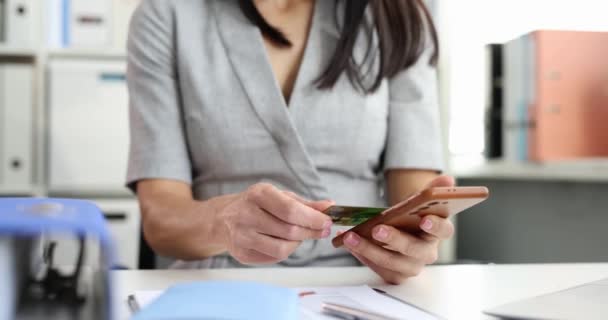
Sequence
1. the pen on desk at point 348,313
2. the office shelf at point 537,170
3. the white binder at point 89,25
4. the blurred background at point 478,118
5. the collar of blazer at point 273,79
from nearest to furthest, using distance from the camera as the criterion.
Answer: the pen on desk at point 348,313, the collar of blazer at point 273,79, the office shelf at point 537,170, the blurred background at point 478,118, the white binder at point 89,25

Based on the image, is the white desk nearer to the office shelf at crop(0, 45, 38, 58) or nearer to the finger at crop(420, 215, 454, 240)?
the finger at crop(420, 215, 454, 240)

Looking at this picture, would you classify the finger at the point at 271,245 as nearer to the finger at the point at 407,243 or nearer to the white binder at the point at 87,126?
the finger at the point at 407,243

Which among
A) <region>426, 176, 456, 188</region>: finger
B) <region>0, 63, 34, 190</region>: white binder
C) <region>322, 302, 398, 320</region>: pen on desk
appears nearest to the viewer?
<region>322, 302, 398, 320</region>: pen on desk

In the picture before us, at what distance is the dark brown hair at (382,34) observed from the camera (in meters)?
1.05

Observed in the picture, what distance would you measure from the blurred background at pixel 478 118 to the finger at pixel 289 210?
50.2 inches

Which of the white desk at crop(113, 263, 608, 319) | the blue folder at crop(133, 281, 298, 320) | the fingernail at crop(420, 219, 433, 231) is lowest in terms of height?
the white desk at crop(113, 263, 608, 319)

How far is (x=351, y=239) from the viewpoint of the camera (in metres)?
0.73

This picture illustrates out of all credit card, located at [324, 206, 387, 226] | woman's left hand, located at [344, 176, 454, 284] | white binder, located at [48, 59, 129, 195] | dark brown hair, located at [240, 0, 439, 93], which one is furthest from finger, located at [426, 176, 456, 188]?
white binder, located at [48, 59, 129, 195]

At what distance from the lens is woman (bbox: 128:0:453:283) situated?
99 centimetres

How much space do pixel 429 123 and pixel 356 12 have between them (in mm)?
209

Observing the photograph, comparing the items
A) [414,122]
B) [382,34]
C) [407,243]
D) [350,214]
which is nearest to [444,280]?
[407,243]

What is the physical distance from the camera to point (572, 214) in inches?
76.9

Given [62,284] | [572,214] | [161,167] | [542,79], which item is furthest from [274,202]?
[572,214]

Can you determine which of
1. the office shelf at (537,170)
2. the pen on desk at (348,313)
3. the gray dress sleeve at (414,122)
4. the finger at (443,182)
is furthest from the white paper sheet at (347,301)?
the office shelf at (537,170)
